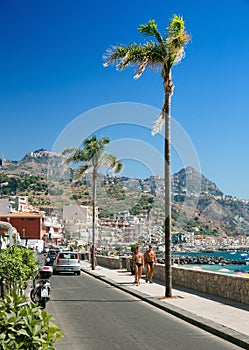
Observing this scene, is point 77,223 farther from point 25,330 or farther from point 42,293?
point 25,330

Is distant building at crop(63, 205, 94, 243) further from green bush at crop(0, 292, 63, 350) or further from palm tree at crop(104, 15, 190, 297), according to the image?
green bush at crop(0, 292, 63, 350)

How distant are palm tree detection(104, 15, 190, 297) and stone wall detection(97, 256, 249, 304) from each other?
142 centimetres

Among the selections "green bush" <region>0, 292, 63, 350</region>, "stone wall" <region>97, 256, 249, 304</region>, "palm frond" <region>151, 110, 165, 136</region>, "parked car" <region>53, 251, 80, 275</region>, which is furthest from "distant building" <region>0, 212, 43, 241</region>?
"green bush" <region>0, 292, 63, 350</region>

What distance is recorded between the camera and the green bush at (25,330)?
16.2 ft

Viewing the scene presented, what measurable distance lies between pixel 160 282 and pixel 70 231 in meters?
158

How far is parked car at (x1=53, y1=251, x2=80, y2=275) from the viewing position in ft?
122

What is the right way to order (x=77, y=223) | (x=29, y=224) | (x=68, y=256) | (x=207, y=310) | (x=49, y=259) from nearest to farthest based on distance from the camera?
1. (x=207, y=310)
2. (x=68, y=256)
3. (x=49, y=259)
4. (x=29, y=224)
5. (x=77, y=223)

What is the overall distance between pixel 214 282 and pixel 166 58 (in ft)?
25.4

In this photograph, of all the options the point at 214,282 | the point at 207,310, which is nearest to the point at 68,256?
the point at 214,282

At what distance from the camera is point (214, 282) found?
1884 centimetres

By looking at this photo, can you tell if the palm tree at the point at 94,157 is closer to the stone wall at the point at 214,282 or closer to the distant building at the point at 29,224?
the stone wall at the point at 214,282

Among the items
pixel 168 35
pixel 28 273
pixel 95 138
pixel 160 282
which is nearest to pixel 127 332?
pixel 28 273

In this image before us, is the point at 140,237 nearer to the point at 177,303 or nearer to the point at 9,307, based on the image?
the point at 177,303

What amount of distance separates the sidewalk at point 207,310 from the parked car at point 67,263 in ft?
49.7
